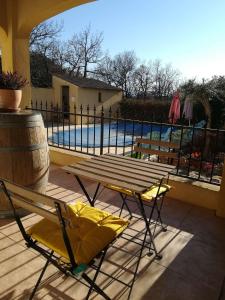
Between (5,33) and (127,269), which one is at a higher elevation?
(5,33)

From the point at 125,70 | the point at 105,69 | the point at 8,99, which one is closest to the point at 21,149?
the point at 8,99

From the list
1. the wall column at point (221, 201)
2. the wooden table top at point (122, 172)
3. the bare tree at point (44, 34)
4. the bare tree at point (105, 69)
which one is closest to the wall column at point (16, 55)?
the wooden table top at point (122, 172)

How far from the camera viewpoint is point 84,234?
5.41 ft

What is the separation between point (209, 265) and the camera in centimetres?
216

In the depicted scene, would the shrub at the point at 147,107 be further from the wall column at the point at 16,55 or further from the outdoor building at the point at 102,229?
the outdoor building at the point at 102,229

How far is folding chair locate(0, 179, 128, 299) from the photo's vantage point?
132cm

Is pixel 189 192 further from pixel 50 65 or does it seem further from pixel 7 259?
pixel 50 65

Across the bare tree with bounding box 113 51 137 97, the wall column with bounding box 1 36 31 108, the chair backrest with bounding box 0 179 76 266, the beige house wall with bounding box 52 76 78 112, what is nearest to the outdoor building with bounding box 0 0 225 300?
the chair backrest with bounding box 0 179 76 266

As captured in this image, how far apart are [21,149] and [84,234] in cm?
136

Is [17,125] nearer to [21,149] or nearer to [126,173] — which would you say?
[21,149]

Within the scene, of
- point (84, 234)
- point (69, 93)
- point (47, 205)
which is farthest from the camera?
point (69, 93)

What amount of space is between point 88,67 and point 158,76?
708 centimetres

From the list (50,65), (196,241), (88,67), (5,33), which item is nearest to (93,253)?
(196,241)

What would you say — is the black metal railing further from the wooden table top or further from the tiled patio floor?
the tiled patio floor
